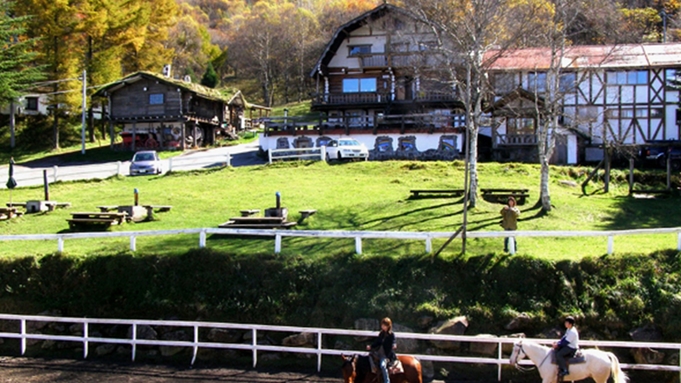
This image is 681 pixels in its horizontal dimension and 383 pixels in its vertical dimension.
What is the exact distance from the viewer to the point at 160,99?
51.2m

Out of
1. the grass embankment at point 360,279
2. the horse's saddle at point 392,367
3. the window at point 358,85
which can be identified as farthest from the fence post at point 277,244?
the window at point 358,85

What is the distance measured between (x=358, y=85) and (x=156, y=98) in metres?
16.7

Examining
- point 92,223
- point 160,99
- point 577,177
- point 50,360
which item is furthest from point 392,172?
point 160,99

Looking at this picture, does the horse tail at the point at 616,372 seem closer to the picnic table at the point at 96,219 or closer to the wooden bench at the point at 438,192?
the wooden bench at the point at 438,192

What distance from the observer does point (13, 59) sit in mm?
47125

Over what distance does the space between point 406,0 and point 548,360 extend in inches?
649

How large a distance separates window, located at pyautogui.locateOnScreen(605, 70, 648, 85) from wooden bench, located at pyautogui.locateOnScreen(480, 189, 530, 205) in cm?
2097

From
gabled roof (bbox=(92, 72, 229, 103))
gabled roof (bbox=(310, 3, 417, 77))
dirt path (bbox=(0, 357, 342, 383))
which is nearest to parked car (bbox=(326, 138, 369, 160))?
gabled roof (bbox=(310, 3, 417, 77))

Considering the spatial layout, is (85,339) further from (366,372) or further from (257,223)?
(366,372)

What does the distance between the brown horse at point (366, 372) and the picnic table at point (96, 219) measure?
12.8 m

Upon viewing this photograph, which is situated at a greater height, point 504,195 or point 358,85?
point 358,85

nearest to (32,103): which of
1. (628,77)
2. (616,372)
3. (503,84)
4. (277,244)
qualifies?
(503,84)

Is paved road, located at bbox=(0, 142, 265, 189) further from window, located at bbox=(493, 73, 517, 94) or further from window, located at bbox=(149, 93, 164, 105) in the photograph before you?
window, located at bbox=(493, 73, 517, 94)

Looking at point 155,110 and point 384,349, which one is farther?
point 155,110
